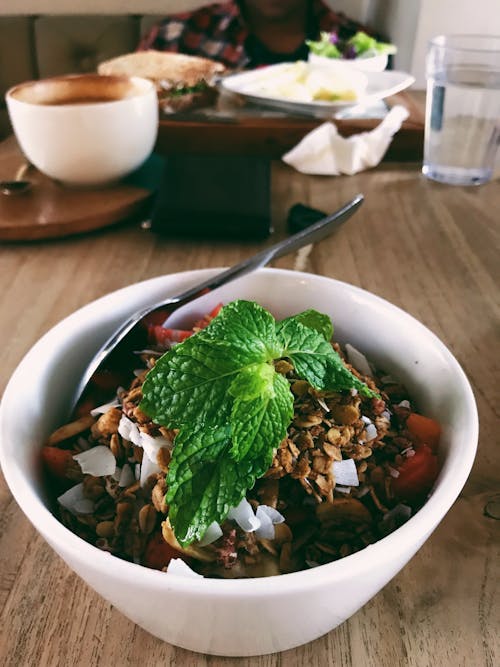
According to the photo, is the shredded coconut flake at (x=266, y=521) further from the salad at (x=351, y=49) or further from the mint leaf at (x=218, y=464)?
the salad at (x=351, y=49)

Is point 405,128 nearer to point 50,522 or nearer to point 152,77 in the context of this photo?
point 152,77

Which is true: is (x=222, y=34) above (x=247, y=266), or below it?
below

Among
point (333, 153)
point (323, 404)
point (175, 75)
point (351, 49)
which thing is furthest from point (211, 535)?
point (351, 49)

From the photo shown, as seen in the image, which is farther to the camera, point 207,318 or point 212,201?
point 212,201

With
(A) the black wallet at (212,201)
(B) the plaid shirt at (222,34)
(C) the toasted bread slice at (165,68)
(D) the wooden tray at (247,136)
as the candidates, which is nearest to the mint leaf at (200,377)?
(A) the black wallet at (212,201)

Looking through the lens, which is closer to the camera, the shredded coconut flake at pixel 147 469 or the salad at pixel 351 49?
the shredded coconut flake at pixel 147 469

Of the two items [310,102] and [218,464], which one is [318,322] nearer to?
[218,464]

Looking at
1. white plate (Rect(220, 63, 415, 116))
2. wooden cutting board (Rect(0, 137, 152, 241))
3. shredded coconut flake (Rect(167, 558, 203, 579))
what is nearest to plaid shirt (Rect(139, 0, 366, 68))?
white plate (Rect(220, 63, 415, 116))

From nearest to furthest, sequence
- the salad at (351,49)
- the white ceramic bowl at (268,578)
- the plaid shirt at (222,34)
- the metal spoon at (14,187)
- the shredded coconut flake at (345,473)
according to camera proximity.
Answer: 1. the white ceramic bowl at (268,578)
2. the shredded coconut flake at (345,473)
3. the metal spoon at (14,187)
4. the salad at (351,49)
5. the plaid shirt at (222,34)
